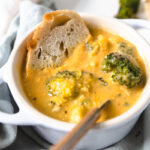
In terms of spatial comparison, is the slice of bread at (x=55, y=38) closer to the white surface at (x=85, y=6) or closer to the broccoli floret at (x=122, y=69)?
the broccoli floret at (x=122, y=69)

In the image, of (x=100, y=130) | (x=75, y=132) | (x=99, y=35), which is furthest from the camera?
(x=99, y=35)

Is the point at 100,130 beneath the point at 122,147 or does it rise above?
above

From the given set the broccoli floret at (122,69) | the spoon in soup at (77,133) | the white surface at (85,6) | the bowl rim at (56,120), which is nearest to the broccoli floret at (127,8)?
the white surface at (85,6)

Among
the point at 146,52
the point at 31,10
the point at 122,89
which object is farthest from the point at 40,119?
the point at 31,10

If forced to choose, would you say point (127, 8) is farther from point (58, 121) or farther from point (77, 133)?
point (77, 133)

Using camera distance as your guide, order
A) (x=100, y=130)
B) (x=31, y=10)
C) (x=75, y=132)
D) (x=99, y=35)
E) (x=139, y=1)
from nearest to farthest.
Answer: (x=75, y=132) → (x=100, y=130) → (x=99, y=35) → (x=31, y=10) → (x=139, y=1)

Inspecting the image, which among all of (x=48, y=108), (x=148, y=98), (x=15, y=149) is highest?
(x=148, y=98)

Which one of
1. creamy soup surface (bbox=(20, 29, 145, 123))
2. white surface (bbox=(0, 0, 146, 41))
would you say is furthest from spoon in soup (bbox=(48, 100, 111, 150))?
Result: white surface (bbox=(0, 0, 146, 41))

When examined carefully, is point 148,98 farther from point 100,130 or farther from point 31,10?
point 31,10
